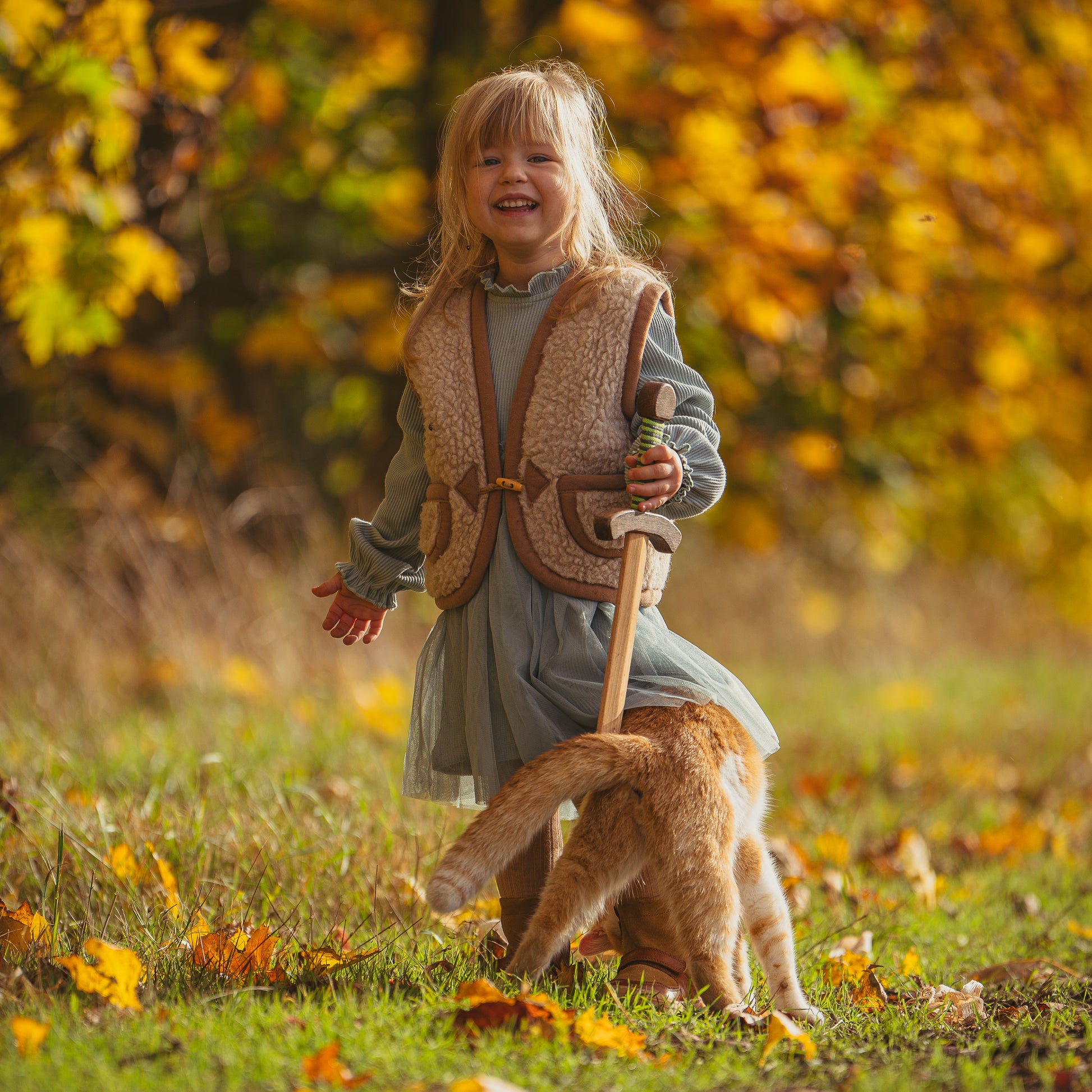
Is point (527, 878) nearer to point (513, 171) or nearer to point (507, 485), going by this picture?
point (507, 485)

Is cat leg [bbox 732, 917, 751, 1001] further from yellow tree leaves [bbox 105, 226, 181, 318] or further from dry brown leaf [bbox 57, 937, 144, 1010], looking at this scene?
yellow tree leaves [bbox 105, 226, 181, 318]

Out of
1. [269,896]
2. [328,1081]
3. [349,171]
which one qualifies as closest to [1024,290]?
[349,171]

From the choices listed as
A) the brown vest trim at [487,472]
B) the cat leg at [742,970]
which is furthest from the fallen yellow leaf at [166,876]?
the cat leg at [742,970]

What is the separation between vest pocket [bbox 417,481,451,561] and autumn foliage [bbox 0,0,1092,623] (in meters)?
1.95

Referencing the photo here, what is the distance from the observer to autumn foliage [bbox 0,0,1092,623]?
4043 millimetres

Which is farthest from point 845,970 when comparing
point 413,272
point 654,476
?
point 413,272

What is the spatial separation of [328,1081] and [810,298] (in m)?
4.49

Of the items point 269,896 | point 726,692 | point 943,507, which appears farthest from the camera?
point 943,507

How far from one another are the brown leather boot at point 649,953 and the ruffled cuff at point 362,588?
83 centimetres

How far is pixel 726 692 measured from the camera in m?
2.38

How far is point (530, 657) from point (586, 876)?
18.2 inches

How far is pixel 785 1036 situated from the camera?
6.86ft

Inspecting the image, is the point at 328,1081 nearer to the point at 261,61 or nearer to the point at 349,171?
the point at 261,61

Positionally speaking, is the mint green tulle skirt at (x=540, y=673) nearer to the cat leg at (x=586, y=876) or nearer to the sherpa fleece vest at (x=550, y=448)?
the sherpa fleece vest at (x=550, y=448)
